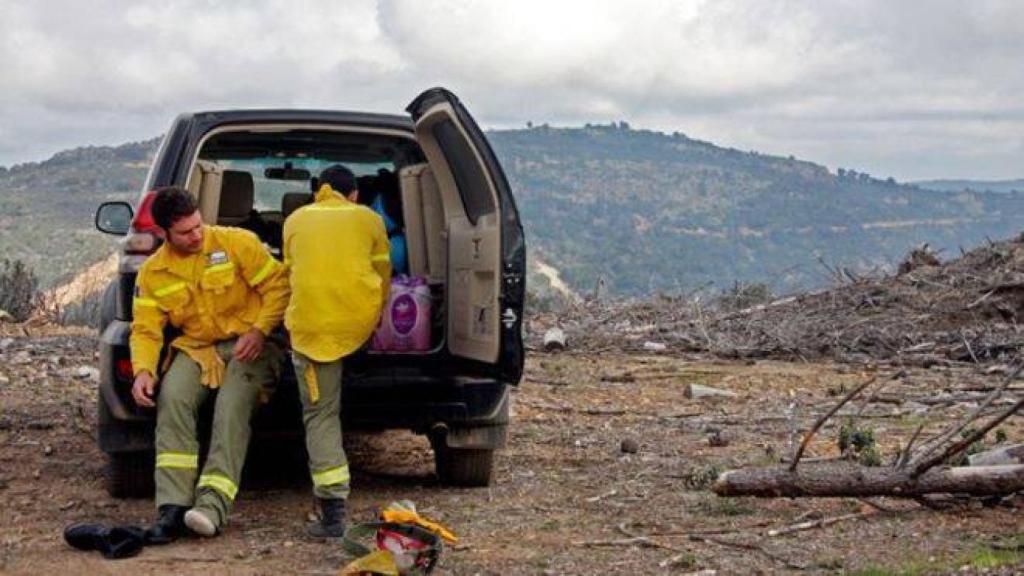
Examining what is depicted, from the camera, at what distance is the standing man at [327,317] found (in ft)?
20.2

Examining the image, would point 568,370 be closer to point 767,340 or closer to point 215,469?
point 767,340

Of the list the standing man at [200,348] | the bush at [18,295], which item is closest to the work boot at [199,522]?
the standing man at [200,348]

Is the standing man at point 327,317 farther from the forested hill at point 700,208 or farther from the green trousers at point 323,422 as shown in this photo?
the forested hill at point 700,208

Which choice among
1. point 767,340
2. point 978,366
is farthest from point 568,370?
point 978,366

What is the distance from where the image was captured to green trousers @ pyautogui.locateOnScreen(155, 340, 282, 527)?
240 inches

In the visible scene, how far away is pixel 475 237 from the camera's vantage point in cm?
662

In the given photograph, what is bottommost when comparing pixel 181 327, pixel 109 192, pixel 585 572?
pixel 585 572

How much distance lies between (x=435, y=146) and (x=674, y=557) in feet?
7.48

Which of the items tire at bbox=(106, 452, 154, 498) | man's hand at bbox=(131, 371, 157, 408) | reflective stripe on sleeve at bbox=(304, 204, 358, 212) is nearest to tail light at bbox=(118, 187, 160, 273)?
man's hand at bbox=(131, 371, 157, 408)

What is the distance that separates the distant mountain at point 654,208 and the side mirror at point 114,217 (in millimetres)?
50752

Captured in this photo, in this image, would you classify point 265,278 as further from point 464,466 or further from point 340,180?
point 464,466

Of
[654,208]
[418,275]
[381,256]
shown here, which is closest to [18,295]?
[418,275]

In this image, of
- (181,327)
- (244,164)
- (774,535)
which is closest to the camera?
(774,535)

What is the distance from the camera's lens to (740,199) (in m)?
133
